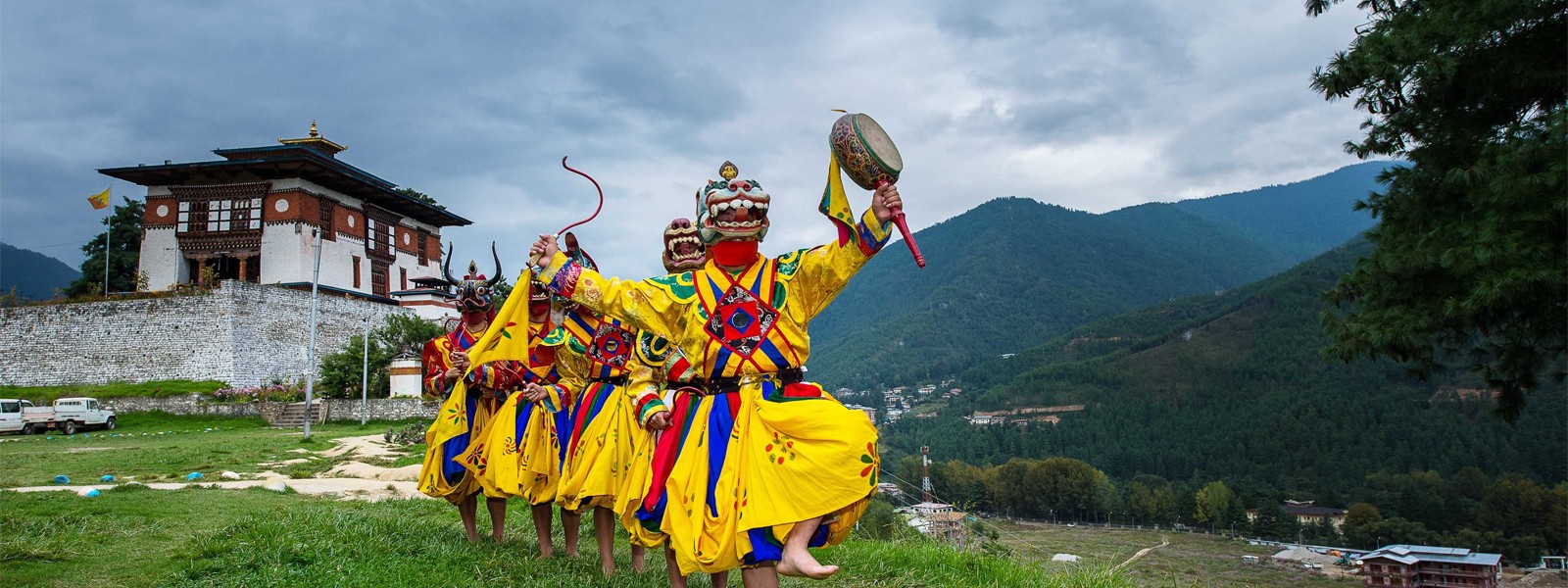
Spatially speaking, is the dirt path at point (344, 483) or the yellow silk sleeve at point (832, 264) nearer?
the yellow silk sleeve at point (832, 264)

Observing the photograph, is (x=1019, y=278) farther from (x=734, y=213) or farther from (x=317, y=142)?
(x=734, y=213)

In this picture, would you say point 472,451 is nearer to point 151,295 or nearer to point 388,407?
point 388,407

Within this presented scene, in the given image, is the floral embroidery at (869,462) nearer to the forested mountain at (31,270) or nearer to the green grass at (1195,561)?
the green grass at (1195,561)

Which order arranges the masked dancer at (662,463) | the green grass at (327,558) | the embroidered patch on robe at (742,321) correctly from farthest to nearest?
the green grass at (327,558), the masked dancer at (662,463), the embroidered patch on robe at (742,321)

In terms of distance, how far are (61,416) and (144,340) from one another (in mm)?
9666

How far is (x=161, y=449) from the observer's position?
54.9 ft

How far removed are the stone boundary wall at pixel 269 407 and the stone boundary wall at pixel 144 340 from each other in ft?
11.9

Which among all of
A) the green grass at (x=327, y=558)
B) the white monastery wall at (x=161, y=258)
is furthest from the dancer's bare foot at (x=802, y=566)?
the white monastery wall at (x=161, y=258)

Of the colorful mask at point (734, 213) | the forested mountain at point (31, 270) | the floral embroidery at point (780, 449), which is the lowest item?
the floral embroidery at point (780, 449)

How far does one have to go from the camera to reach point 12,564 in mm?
5074

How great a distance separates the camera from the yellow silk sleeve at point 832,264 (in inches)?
150

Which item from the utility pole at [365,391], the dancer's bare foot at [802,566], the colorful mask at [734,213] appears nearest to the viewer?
the dancer's bare foot at [802,566]

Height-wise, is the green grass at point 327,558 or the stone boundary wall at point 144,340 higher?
the stone boundary wall at point 144,340

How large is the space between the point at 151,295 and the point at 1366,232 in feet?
120
